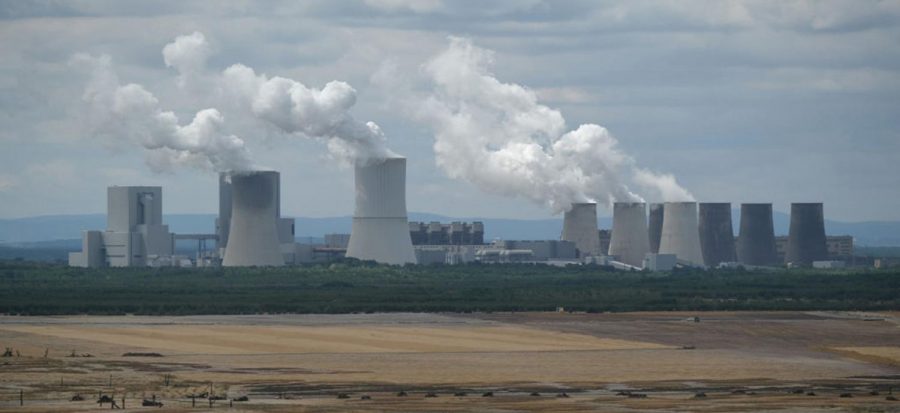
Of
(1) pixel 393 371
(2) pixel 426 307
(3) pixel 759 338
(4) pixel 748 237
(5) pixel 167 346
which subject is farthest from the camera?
(4) pixel 748 237

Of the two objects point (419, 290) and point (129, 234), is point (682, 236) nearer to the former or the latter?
point (129, 234)

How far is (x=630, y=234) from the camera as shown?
417 ft

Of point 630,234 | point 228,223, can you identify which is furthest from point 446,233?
point 228,223

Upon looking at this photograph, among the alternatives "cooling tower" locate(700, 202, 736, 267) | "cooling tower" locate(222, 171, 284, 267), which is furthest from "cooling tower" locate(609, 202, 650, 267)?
"cooling tower" locate(222, 171, 284, 267)

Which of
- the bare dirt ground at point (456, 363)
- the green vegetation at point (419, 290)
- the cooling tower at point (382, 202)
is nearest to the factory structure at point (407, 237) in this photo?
the cooling tower at point (382, 202)

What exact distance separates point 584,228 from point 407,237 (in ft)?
95.9

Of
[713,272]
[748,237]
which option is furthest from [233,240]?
[748,237]

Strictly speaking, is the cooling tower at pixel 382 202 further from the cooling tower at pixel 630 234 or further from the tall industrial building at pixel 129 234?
the cooling tower at pixel 630 234

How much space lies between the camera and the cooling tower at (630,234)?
125 m

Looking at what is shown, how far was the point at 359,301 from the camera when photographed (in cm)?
7869

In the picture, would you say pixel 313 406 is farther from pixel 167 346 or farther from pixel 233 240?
pixel 233 240

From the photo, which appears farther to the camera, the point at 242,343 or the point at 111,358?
the point at 242,343

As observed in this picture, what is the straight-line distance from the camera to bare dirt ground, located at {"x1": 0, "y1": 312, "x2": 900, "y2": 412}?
3641 cm

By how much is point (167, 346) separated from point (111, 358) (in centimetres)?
456
